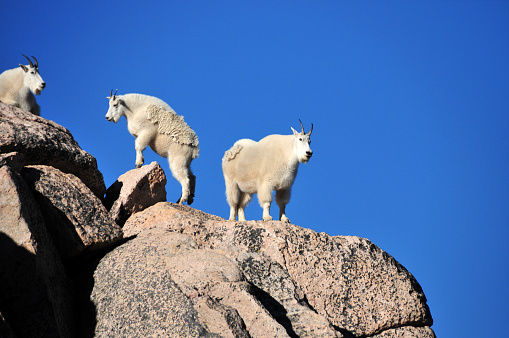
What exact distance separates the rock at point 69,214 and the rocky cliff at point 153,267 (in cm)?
1

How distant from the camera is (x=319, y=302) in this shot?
25.7 ft

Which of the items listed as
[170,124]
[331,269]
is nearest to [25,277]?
[331,269]

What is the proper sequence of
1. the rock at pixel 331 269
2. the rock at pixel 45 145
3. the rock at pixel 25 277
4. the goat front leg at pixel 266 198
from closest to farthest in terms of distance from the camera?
the rock at pixel 25 277
the rock at pixel 331 269
the rock at pixel 45 145
the goat front leg at pixel 266 198

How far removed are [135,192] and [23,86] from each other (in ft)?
18.6

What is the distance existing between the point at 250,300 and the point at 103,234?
89.0 inches

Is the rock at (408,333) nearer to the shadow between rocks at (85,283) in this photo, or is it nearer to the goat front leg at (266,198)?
the goat front leg at (266,198)

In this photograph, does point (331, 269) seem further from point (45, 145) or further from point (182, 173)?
point (182, 173)

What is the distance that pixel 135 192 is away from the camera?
9234mm

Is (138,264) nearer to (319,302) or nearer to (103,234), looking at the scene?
(103,234)

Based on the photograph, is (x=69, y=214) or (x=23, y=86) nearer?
(x=69, y=214)

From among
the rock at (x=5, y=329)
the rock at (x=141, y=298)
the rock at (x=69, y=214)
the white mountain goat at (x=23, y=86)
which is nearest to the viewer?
the rock at (x=5, y=329)

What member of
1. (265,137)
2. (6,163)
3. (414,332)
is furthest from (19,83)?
(414,332)

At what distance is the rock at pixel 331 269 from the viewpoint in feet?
25.8

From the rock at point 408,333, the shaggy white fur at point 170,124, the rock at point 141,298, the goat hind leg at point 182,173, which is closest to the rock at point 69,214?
the rock at point 141,298
